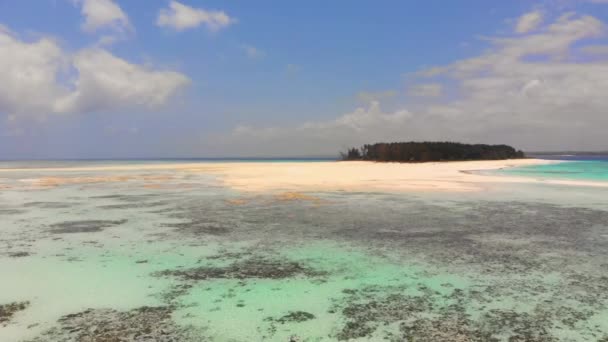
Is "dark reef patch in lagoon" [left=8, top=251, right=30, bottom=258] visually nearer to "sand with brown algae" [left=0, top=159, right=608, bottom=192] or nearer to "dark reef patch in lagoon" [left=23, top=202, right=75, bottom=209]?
"dark reef patch in lagoon" [left=23, top=202, right=75, bottom=209]

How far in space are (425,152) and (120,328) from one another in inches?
2201

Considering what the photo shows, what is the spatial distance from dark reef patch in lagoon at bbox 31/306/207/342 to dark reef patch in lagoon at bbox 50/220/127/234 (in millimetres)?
5124

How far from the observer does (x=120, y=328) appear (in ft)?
13.8

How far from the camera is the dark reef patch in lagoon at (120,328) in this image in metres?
4.00

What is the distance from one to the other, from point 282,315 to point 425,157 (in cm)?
5441

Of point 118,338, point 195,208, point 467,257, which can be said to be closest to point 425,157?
point 195,208

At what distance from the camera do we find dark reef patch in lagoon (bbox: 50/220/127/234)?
29.9 feet

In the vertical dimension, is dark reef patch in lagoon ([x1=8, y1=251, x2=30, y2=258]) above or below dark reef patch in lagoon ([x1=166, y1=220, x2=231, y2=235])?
below

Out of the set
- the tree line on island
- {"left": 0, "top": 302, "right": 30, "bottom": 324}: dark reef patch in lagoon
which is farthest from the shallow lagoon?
the tree line on island

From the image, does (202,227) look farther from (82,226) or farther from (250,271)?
(250,271)

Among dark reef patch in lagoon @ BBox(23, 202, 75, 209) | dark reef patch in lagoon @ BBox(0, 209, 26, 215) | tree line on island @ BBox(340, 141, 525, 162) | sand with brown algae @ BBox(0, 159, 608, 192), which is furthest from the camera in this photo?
tree line on island @ BBox(340, 141, 525, 162)

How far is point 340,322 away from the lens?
432 cm

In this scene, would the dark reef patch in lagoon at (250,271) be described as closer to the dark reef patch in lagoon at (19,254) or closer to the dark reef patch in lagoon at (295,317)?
the dark reef patch in lagoon at (295,317)

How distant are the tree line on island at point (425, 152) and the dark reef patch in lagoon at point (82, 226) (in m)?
50.2
